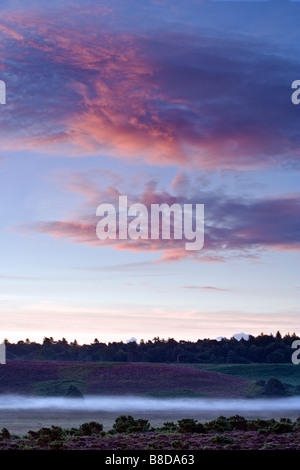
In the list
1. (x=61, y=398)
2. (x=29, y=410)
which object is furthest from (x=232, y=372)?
(x=29, y=410)

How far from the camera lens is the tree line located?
88125 mm

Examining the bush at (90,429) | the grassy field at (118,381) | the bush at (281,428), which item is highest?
the grassy field at (118,381)

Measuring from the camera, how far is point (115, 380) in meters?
62.4

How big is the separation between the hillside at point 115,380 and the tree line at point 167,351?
20.6 meters

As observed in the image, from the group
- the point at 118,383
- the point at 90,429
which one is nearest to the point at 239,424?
the point at 90,429

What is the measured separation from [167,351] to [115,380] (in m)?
27.8

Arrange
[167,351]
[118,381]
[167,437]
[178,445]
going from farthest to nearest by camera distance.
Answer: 1. [167,351]
2. [118,381]
3. [167,437]
4. [178,445]

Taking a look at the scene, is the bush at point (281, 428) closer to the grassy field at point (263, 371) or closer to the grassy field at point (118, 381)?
the grassy field at point (118, 381)

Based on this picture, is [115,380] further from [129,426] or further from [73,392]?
[129,426]

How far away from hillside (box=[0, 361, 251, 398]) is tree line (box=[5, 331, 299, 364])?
20.6 m

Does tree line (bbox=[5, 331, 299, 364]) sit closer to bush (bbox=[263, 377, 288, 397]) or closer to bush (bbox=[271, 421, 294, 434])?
bush (bbox=[263, 377, 288, 397])

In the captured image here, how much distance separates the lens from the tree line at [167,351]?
289ft

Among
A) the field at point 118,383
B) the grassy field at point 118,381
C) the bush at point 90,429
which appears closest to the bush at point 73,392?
the field at point 118,383

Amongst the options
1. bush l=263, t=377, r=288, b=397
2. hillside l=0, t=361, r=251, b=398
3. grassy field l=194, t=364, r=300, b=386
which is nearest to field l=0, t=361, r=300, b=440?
hillside l=0, t=361, r=251, b=398
